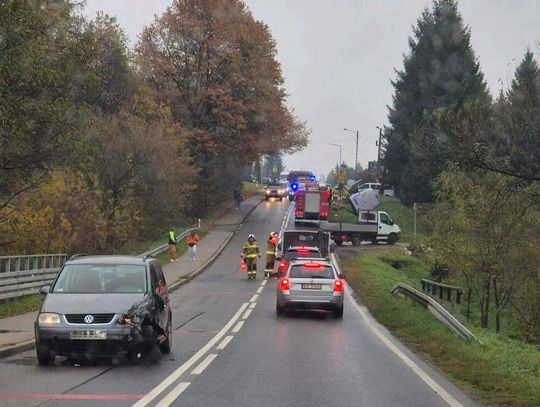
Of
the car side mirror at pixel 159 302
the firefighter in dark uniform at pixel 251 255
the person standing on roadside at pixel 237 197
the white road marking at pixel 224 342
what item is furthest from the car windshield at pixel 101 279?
the person standing on roadside at pixel 237 197

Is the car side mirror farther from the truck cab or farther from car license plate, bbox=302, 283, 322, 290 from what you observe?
the truck cab

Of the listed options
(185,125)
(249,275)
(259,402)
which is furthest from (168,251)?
(259,402)

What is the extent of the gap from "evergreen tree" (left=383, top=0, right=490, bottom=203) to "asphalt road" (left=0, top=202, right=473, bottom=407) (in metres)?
46.1

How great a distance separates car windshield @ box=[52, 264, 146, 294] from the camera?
12.8 meters

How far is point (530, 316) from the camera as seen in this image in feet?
91.0

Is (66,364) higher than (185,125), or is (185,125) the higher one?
(185,125)

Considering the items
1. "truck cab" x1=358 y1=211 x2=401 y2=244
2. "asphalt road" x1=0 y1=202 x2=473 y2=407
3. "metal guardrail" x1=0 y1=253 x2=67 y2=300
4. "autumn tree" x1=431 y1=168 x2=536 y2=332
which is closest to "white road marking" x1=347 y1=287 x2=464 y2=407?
"asphalt road" x1=0 y1=202 x2=473 y2=407

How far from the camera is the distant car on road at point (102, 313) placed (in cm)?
1155

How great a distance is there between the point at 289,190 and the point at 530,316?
2372 inches

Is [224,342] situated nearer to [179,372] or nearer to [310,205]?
[179,372]

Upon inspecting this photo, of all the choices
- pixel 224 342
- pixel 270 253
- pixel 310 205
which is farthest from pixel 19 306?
pixel 310 205

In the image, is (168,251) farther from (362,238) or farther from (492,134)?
(492,134)

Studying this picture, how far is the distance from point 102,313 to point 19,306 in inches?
360

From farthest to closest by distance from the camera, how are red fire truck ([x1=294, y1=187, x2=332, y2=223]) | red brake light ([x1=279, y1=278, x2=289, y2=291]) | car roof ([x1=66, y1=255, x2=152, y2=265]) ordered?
red fire truck ([x1=294, y1=187, x2=332, y2=223])
red brake light ([x1=279, y1=278, x2=289, y2=291])
car roof ([x1=66, y1=255, x2=152, y2=265])
